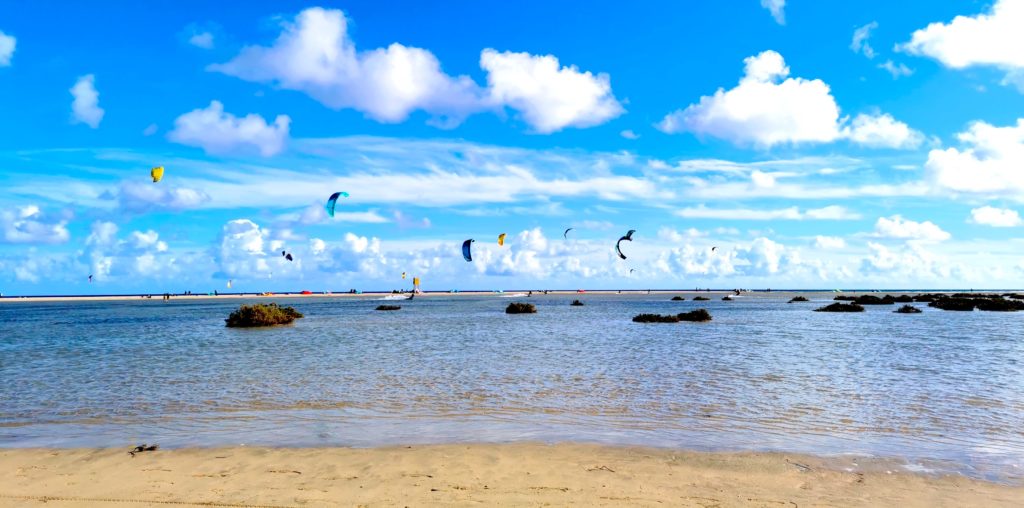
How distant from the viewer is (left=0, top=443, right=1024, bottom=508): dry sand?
7.89 m

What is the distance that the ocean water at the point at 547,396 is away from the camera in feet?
37.5

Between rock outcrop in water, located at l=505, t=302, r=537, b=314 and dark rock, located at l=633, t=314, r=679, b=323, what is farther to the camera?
rock outcrop in water, located at l=505, t=302, r=537, b=314

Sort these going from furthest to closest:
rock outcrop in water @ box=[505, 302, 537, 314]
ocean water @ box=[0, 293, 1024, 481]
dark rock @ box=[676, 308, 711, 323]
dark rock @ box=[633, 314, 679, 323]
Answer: rock outcrop in water @ box=[505, 302, 537, 314] → dark rock @ box=[676, 308, 711, 323] → dark rock @ box=[633, 314, 679, 323] → ocean water @ box=[0, 293, 1024, 481]

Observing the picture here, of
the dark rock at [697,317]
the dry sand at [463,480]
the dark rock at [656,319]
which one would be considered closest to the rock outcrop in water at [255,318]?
the dark rock at [656,319]

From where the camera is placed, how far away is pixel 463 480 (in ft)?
28.6

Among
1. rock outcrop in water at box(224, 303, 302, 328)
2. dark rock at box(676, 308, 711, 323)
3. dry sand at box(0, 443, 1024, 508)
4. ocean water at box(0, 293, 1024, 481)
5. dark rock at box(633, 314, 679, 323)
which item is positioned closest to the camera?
dry sand at box(0, 443, 1024, 508)

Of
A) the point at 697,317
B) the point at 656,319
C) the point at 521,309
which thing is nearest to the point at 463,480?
the point at 656,319

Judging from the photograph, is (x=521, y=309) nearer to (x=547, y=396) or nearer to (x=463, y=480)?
(x=547, y=396)

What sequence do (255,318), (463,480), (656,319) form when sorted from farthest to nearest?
(656,319)
(255,318)
(463,480)

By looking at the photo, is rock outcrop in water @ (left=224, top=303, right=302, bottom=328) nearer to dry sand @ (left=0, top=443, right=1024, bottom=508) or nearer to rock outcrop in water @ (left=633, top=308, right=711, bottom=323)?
rock outcrop in water @ (left=633, top=308, right=711, bottom=323)

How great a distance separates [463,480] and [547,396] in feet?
23.9

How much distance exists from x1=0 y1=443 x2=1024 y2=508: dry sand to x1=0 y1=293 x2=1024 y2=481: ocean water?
2.96ft

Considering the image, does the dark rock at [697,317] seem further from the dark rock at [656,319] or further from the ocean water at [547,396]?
the ocean water at [547,396]

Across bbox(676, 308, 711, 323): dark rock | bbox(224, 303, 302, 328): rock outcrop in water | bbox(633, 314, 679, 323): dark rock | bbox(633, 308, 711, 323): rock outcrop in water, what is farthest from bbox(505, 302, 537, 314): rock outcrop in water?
bbox(224, 303, 302, 328): rock outcrop in water
